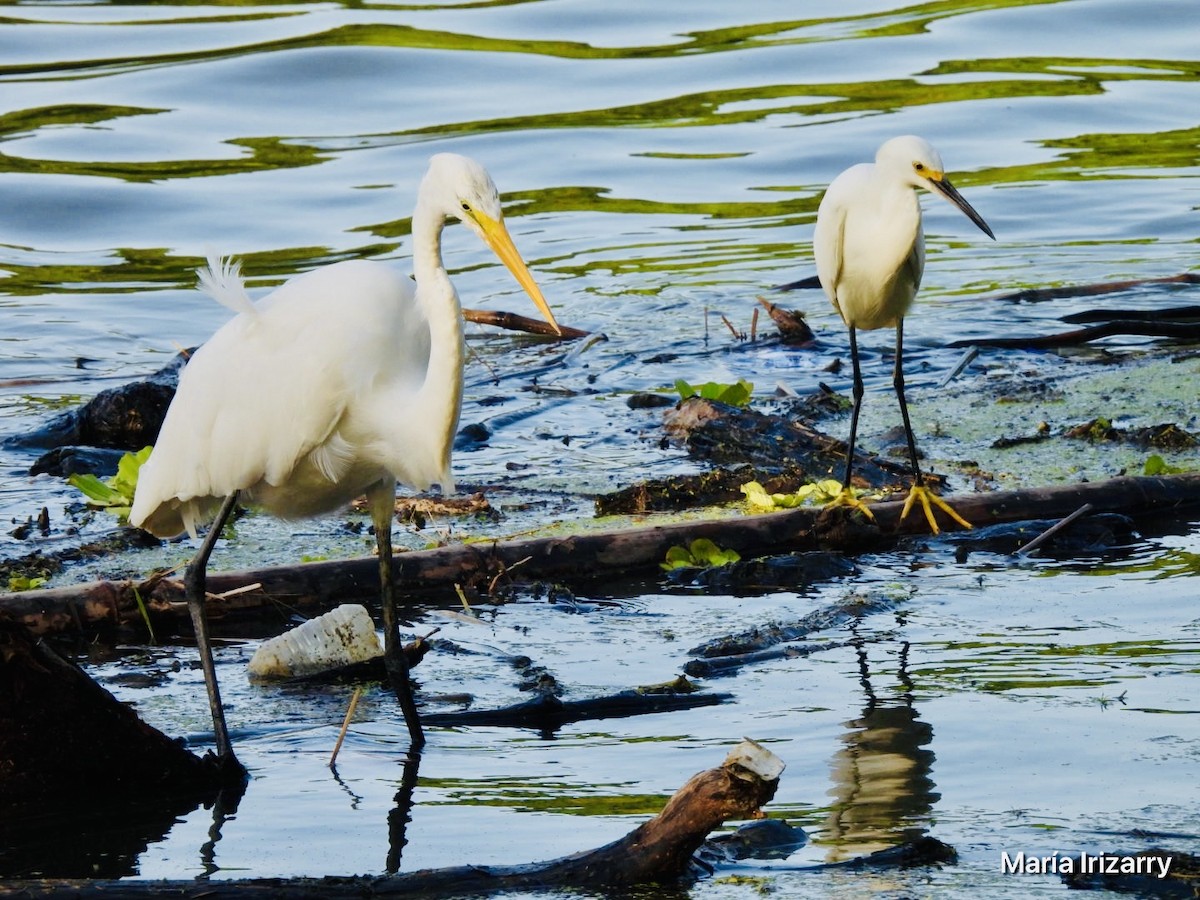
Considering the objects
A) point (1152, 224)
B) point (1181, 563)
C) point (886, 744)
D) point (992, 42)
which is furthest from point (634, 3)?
point (886, 744)

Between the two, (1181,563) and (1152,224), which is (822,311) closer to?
(1152,224)

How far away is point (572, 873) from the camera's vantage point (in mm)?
3221

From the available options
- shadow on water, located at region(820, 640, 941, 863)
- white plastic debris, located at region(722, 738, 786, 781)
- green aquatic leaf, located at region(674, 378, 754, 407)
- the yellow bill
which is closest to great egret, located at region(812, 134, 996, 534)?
green aquatic leaf, located at region(674, 378, 754, 407)

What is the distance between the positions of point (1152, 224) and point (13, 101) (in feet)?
32.1

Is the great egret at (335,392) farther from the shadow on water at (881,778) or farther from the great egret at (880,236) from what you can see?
the great egret at (880,236)

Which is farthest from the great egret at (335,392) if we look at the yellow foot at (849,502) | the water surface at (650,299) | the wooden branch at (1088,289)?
the wooden branch at (1088,289)

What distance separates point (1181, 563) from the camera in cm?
566

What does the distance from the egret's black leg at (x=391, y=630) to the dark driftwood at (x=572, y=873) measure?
1253 mm

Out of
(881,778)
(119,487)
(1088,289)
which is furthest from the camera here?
(1088,289)

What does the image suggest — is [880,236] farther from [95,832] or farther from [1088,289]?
[95,832]

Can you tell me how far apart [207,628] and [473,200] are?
4.61 ft

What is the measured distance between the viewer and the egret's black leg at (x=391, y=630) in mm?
4516

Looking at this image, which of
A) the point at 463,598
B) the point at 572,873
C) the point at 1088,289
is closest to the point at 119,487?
the point at 463,598

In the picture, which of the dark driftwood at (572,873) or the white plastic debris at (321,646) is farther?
the white plastic debris at (321,646)
